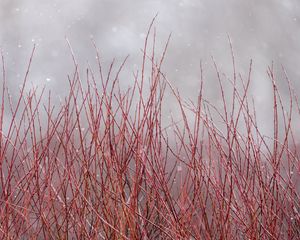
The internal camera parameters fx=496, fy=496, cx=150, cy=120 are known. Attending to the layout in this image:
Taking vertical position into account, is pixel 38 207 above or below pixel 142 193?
below

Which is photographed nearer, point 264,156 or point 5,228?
point 5,228

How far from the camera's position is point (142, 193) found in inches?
123

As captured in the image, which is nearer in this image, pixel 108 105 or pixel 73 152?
pixel 108 105

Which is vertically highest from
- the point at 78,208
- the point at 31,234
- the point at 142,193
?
the point at 142,193

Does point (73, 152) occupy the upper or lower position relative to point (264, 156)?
lower

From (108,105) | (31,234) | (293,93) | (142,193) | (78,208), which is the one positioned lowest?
(31,234)

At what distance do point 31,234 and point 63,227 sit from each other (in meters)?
0.20

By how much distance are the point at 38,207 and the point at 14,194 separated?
0.75 feet

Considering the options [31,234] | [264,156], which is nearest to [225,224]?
[264,156]

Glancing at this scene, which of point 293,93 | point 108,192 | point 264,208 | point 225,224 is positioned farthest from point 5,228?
point 293,93

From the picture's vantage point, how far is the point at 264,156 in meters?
3.00

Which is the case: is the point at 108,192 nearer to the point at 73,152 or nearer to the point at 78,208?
the point at 78,208

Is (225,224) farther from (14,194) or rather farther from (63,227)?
(14,194)

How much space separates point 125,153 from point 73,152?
369 millimetres
